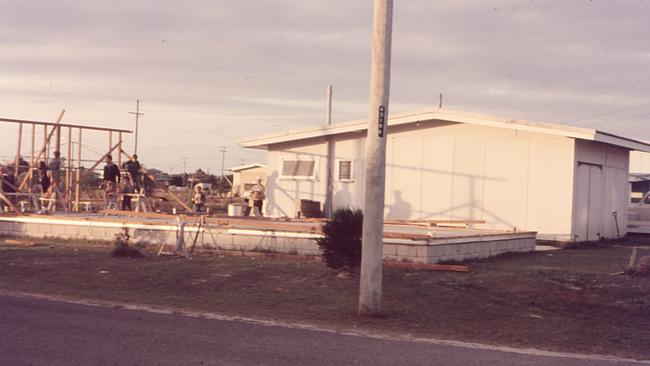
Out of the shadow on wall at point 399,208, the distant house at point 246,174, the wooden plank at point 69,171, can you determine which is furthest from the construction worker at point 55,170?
the distant house at point 246,174

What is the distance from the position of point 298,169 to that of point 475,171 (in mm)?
6043

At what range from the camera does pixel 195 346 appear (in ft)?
28.5

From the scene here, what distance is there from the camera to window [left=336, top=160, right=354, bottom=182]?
81.3 feet

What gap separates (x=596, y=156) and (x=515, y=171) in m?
2.87

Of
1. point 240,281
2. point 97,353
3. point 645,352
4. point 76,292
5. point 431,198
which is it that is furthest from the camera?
point 431,198

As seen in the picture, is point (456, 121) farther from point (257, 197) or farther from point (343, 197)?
point (257, 197)

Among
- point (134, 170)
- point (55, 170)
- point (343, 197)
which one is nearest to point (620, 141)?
point (343, 197)

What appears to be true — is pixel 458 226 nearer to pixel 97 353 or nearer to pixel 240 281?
pixel 240 281

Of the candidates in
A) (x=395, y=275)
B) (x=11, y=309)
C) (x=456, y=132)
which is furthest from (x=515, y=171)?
(x=11, y=309)

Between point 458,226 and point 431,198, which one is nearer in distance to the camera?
point 458,226

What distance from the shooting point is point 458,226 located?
72.3 feet

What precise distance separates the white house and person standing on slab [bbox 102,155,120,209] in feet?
14.3

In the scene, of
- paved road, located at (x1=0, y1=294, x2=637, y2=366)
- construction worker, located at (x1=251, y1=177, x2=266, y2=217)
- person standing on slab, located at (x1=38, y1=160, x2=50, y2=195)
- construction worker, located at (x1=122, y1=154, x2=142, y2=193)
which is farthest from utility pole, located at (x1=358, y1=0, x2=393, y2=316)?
person standing on slab, located at (x1=38, y1=160, x2=50, y2=195)

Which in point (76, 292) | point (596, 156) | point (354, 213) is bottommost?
point (76, 292)
